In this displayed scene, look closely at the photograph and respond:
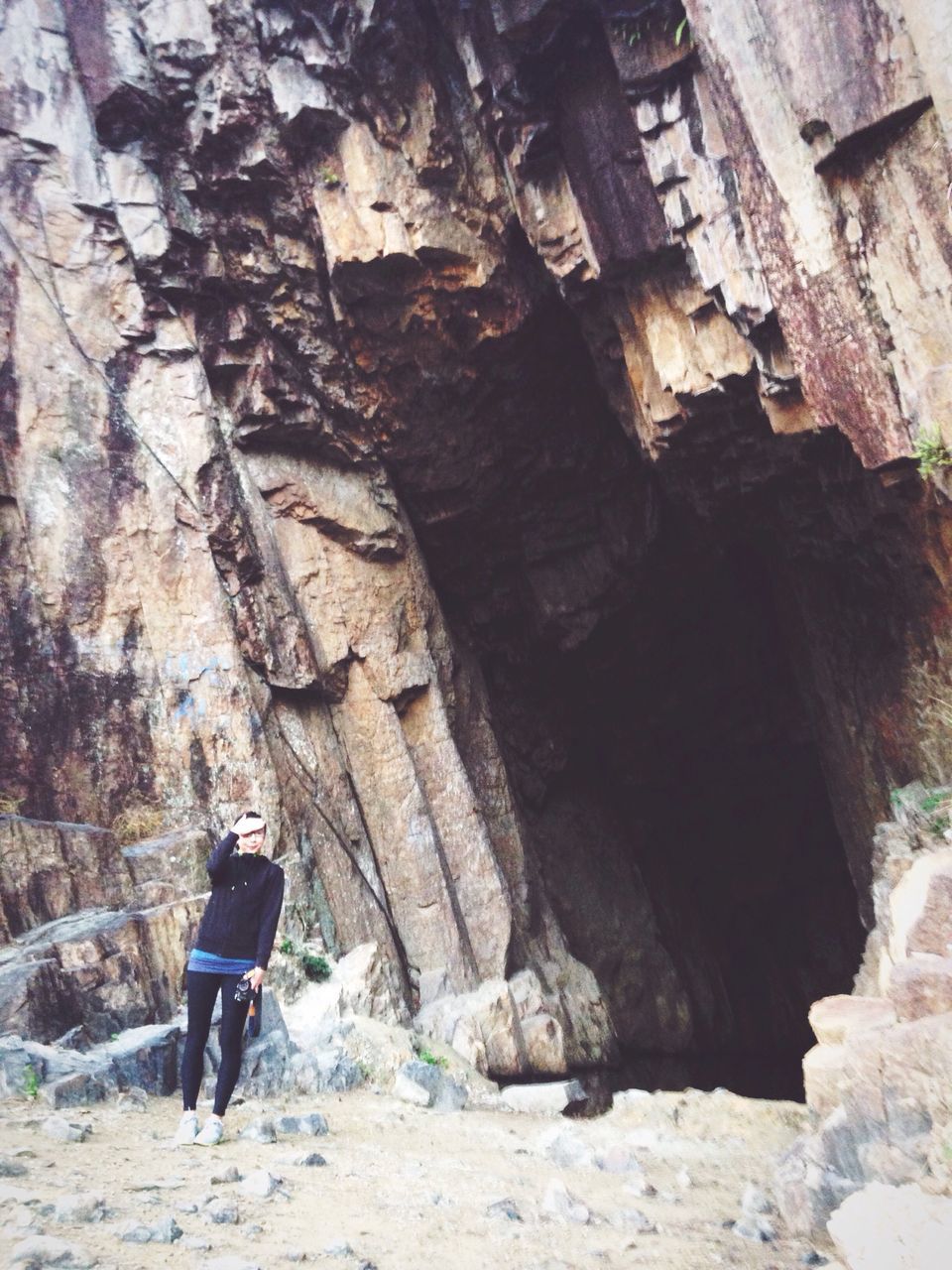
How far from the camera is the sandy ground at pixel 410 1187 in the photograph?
11.3 ft

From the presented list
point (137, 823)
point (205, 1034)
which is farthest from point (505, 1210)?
point (137, 823)

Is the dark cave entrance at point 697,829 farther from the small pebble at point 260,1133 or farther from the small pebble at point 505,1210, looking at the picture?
the small pebble at point 505,1210

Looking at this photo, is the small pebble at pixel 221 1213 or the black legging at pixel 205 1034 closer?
the small pebble at pixel 221 1213

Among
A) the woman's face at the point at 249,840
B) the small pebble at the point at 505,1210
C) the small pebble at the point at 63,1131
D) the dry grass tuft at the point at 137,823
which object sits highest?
the dry grass tuft at the point at 137,823

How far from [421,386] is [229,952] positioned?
7.43 metres

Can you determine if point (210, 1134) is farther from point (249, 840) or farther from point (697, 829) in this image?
point (697, 829)

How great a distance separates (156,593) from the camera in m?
9.51

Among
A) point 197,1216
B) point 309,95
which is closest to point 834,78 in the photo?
point 309,95

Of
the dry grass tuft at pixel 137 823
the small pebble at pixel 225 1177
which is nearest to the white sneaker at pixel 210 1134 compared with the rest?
the small pebble at pixel 225 1177

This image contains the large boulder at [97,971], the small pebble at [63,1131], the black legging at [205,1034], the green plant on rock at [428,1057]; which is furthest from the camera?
the green plant on rock at [428,1057]

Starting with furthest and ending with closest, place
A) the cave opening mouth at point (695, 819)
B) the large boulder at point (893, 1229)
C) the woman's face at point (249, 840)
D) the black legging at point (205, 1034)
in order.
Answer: the cave opening mouth at point (695, 819), the woman's face at point (249, 840), the black legging at point (205, 1034), the large boulder at point (893, 1229)

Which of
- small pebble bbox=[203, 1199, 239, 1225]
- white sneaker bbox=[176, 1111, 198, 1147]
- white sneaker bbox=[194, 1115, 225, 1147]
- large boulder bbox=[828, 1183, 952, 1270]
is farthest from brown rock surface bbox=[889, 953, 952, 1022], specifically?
white sneaker bbox=[176, 1111, 198, 1147]

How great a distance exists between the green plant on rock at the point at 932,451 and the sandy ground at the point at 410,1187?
445cm

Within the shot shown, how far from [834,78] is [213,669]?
7.01m
